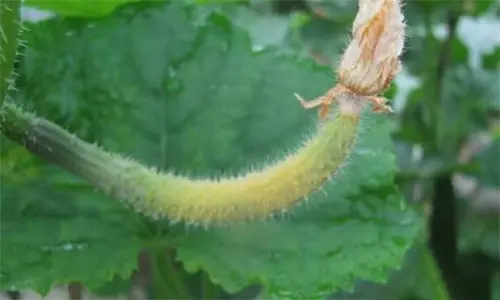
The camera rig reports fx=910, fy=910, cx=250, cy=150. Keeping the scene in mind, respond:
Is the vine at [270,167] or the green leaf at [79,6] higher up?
the green leaf at [79,6]

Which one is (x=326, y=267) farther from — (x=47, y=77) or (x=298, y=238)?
(x=47, y=77)

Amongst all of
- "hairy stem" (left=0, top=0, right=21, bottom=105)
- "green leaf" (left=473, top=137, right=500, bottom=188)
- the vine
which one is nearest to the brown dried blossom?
the vine

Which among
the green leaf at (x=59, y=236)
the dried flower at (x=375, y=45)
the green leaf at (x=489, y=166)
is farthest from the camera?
the green leaf at (x=489, y=166)

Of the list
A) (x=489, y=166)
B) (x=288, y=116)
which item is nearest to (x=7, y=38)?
(x=288, y=116)

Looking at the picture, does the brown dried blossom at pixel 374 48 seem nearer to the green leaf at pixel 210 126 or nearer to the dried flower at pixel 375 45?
the dried flower at pixel 375 45

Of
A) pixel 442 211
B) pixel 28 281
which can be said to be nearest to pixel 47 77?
pixel 28 281

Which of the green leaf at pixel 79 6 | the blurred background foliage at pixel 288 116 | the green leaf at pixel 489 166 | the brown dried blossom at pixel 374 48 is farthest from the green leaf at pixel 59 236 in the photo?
the green leaf at pixel 489 166

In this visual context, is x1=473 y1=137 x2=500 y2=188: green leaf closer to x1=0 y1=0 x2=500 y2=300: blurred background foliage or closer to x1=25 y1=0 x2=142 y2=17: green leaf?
x1=0 y1=0 x2=500 y2=300: blurred background foliage
